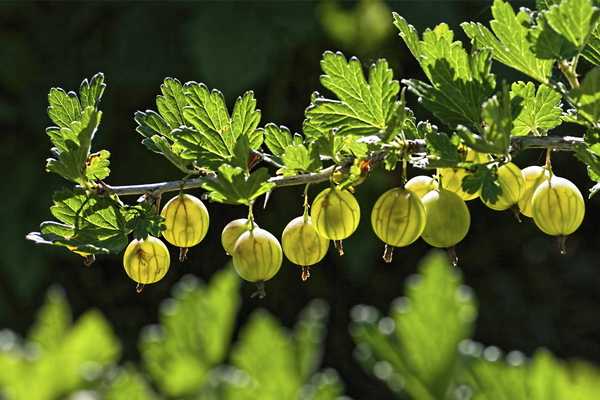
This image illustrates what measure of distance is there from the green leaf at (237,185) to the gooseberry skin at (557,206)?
7.0 inches

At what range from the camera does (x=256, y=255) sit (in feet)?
1.48

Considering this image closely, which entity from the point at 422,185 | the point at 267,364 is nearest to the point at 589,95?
the point at 422,185

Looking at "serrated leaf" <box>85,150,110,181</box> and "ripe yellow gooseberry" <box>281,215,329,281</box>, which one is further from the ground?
"serrated leaf" <box>85,150,110,181</box>

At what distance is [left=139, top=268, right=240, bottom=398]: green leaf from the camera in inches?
7.6

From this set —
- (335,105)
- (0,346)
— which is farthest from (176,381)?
(335,105)

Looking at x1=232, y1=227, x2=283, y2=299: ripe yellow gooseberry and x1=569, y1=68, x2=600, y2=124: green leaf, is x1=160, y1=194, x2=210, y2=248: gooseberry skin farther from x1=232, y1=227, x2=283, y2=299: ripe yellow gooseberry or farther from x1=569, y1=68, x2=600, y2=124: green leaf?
x1=569, y1=68, x2=600, y2=124: green leaf

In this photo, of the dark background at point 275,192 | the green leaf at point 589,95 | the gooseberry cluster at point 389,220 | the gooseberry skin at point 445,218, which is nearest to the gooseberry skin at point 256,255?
the gooseberry cluster at point 389,220

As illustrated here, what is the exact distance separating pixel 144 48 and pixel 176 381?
5.79ft

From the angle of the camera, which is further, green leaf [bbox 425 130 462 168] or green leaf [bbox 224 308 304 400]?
green leaf [bbox 425 130 462 168]

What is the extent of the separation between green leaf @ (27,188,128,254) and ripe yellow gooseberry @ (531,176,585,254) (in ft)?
0.89

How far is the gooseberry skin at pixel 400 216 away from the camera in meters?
0.41

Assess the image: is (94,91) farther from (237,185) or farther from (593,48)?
(593,48)

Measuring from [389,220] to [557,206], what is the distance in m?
0.11

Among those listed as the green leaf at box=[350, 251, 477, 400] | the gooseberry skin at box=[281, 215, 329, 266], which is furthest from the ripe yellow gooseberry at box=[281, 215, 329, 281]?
the green leaf at box=[350, 251, 477, 400]
